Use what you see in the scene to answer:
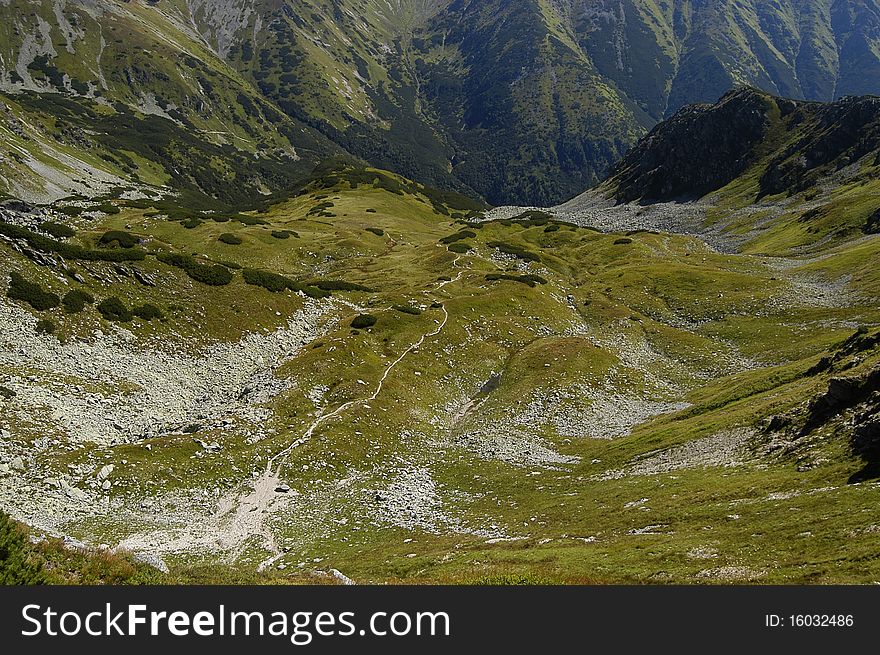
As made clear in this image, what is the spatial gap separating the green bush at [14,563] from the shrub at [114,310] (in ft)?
111

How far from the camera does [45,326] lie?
3894cm

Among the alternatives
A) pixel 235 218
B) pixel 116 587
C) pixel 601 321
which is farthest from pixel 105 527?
pixel 235 218

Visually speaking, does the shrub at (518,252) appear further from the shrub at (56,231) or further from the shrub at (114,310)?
the shrub at (114,310)

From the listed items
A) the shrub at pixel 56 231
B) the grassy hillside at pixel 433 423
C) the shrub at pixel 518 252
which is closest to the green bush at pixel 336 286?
the grassy hillside at pixel 433 423

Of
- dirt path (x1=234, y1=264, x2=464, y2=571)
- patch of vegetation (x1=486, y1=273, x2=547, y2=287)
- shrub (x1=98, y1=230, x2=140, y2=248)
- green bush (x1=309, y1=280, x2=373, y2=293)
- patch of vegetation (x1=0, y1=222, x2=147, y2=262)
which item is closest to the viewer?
dirt path (x1=234, y1=264, x2=464, y2=571)

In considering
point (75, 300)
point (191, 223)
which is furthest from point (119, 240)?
point (191, 223)

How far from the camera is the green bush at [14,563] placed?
476 inches

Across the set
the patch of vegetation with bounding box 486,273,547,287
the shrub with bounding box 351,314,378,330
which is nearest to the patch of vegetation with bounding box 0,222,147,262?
the shrub with bounding box 351,314,378,330

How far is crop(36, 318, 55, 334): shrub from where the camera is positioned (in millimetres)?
38562

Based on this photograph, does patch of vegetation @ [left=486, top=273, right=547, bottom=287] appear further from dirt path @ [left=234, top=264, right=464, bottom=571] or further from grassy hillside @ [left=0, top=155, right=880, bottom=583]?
dirt path @ [left=234, top=264, right=464, bottom=571]

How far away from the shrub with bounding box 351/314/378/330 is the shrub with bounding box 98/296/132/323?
2074 cm

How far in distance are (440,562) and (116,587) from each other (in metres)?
13.6

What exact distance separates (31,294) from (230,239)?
56.4 meters

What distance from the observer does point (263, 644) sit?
10148 millimetres
